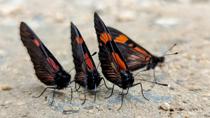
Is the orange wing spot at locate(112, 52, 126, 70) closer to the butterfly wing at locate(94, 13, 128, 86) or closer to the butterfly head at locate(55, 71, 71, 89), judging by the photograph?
the butterfly wing at locate(94, 13, 128, 86)

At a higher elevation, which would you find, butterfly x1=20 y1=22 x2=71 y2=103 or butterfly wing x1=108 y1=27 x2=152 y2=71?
butterfly x1=20 y1=22 x2=71 y2=103

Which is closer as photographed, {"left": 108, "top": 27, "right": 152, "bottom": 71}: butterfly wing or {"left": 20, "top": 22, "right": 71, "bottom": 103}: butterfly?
{"left": 20, "top": 22, "right": 71, "bottom": 103}: butterfly

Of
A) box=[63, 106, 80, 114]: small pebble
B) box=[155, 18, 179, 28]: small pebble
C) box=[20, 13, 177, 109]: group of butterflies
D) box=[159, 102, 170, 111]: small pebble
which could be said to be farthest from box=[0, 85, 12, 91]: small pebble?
box=[155, 18, 179, 28]: small pebble

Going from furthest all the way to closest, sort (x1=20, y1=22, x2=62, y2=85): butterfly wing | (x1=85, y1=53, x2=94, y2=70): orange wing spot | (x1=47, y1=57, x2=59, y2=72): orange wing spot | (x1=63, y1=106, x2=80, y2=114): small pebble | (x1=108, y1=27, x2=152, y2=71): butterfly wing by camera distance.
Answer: (x1=108, y1=27, x2=152, y2=71): butterfly wing
(x1=47, y1=57, x2=59, y2=72): orange wing spot
(x1=20, y1=22, x2=62, y2=85): butterfly wing
(x1=85, y1=53, x2=94, y2=70): orange wing spot
(x1=63, y1=106, x2=80, y2=114): small pebble

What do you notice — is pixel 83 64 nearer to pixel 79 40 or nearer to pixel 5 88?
pixel 79 40

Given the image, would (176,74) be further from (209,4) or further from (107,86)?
(209,4)
